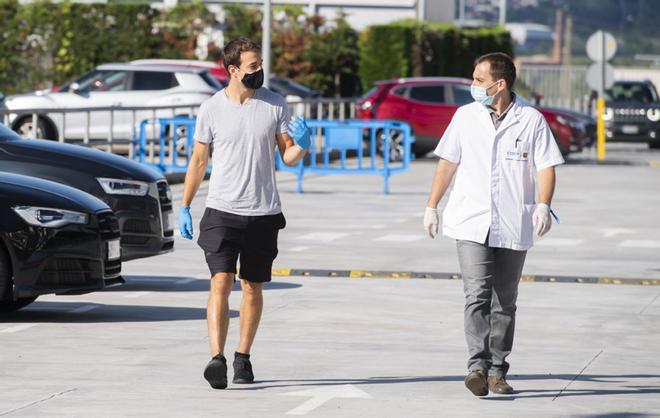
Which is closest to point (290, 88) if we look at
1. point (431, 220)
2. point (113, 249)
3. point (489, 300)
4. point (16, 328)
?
point (113, 249)

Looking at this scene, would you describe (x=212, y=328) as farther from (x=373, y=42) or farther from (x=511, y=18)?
(x=511, y=18)

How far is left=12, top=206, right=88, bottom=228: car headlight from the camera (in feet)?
36.5

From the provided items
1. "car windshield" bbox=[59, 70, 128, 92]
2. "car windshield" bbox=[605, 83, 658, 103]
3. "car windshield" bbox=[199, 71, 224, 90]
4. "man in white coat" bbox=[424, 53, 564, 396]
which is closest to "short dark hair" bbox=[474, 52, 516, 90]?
"man in white coat" bbox=[424, 53, 564, 396]

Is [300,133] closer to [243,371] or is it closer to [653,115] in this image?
[243,371]

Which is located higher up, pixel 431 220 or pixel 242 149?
pixel 242 149

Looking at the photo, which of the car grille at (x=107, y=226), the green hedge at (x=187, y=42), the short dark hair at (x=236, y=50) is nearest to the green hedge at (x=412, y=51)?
the green hedge at (x=187, y=42)

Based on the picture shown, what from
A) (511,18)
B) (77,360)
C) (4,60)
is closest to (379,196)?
(77,360)

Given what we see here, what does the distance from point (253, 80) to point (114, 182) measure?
4.60m

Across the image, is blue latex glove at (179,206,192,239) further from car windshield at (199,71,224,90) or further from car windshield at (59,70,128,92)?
car windshield at (199,71,224,90)

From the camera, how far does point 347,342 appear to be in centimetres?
1063

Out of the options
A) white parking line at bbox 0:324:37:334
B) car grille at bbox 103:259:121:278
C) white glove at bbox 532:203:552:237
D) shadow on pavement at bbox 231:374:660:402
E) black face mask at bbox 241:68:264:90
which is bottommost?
white parking line at bbox 0:324:37:334

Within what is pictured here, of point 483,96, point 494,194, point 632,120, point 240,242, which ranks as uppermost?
point 483,96

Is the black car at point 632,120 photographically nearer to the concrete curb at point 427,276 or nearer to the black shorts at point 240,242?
the concrete curb at point 427,276

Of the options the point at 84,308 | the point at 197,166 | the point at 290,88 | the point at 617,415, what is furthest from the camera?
the point at 290,88
